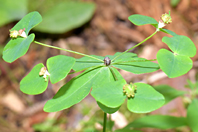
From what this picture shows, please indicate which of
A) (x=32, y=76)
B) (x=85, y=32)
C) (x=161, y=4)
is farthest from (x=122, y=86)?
(x=85, y=32)

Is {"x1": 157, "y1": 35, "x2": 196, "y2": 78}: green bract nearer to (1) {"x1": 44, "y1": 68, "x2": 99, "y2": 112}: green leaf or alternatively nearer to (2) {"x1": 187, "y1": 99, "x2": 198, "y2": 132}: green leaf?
(1) {"x1": 44, "y1": 68, "x2": 99, "y2": 112}: green leaf

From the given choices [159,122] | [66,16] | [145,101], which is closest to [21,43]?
[145,101]

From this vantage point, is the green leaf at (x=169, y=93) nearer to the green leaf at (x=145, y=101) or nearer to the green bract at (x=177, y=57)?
the green bract at (x=177, y=57)

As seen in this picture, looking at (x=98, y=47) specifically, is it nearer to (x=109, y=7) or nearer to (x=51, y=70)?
(x=109, y=7)

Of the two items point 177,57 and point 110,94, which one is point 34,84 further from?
point 177,57

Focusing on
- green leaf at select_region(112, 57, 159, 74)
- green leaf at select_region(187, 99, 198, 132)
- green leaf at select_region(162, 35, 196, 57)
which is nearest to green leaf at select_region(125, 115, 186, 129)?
green leaf at select_region(187, 99, 198, 132)

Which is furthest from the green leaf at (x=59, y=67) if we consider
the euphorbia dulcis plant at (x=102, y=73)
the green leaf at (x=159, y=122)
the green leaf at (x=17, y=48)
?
the green leaf at (x=159, y=122)
